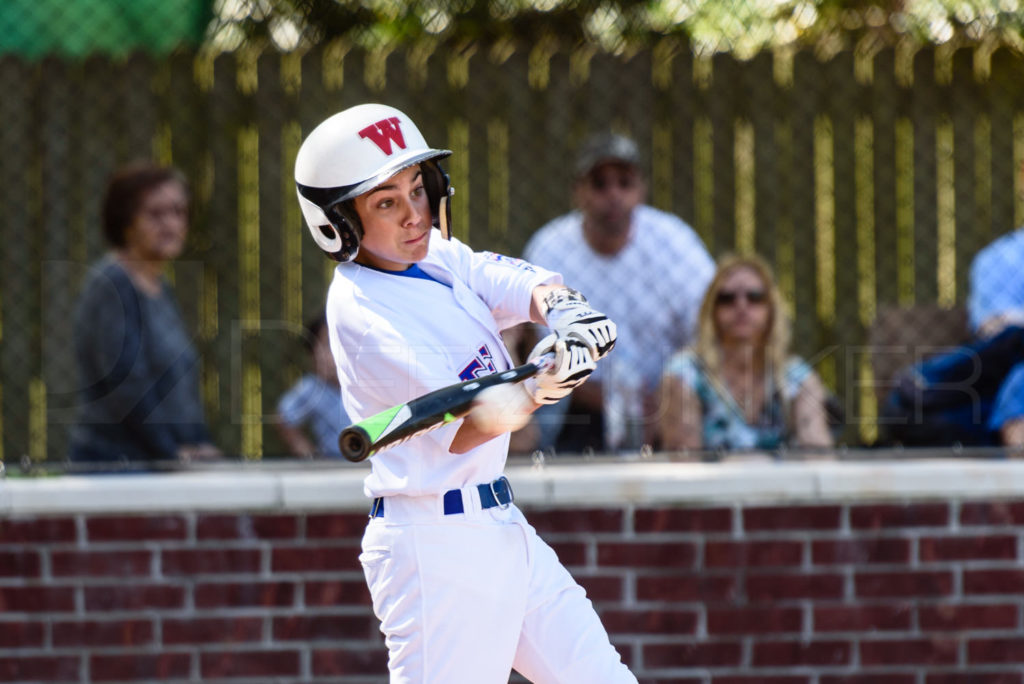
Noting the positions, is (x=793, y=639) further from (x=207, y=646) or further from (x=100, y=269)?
(x=100, y=269)

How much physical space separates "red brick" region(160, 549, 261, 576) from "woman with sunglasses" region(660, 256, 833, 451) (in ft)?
4.97

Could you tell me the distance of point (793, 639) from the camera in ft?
15.2

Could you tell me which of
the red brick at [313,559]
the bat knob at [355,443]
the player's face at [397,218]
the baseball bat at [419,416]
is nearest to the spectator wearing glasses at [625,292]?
the red brick at [313,559]

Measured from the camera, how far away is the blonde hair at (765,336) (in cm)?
470

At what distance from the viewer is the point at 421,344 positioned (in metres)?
2.98

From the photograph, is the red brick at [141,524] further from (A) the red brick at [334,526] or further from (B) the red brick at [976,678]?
(B) the red brick at [976,678]

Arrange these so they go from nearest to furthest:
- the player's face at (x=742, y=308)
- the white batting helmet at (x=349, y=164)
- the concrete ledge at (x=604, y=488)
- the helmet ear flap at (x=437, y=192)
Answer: the white batting helmet at (x=349, y=164) < the helmet ear flap at (x=437, y=192) < the concrete ledge at (x=604, y=488) < the player's face at (x=742, y=308)

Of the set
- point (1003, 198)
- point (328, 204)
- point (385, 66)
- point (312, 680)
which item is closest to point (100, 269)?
point (385, 66)

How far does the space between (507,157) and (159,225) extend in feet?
4.11

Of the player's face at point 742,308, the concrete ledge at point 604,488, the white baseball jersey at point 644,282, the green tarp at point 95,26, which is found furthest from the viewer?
the green tarp at point 95,26

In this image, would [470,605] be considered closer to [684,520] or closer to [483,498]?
[483,498]

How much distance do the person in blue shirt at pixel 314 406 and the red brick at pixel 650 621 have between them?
3.89 feet

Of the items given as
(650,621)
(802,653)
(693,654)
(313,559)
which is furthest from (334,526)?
(802,653)

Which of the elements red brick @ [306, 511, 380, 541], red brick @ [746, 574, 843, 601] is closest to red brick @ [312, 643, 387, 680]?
red brick @ [306, 511, 380, 541]
